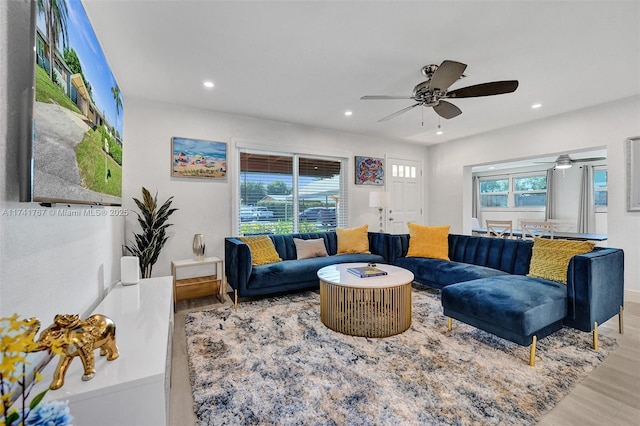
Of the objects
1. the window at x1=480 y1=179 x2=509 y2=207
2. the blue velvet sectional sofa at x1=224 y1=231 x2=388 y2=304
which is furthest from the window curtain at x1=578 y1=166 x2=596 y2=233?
the blue velvet sectional sofa at x1=224 y1=231 x2=388 y2=304

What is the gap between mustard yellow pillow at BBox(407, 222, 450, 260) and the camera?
150 inches

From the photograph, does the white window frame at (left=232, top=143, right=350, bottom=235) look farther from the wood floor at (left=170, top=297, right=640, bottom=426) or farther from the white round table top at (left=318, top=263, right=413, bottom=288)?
the wood floor at (left=170, top=297, right=640, bottom=426)

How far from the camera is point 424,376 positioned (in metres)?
1.87

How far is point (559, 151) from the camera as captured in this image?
164 inches

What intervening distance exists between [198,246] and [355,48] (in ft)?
9.54

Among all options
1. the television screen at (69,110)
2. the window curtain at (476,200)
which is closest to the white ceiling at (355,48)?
the television screen at (69,110)

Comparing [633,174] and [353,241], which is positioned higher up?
[633,174]

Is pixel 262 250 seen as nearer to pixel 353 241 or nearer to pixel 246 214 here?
pixel 246 214

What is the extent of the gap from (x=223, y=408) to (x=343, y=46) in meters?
2.81

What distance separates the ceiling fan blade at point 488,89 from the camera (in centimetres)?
233

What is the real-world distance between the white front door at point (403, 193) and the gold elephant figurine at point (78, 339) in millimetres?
5078

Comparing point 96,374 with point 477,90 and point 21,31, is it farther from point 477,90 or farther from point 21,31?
point 477,90

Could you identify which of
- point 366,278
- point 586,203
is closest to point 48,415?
point 366,278

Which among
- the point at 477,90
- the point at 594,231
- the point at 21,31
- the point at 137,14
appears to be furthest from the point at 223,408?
the point at 594,231
